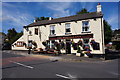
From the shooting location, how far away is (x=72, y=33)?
17.1 metres

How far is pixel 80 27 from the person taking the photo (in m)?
16.5

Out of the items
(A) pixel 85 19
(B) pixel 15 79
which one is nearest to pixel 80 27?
(A) pixel 85 19

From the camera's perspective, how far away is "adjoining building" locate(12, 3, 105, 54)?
49.1 ft

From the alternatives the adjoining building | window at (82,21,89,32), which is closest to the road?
the adjoining building

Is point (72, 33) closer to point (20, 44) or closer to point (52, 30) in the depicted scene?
point (52, 30)

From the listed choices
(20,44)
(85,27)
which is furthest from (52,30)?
(20,44)

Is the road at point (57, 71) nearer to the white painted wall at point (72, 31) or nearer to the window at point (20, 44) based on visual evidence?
the white painted wall at point (72, 31)

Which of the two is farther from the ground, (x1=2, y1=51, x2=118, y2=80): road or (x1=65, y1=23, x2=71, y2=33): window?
(x1=65, y1=23, x2=71, y2=33): window

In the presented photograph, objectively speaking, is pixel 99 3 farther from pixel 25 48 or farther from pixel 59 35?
pixel 25 48

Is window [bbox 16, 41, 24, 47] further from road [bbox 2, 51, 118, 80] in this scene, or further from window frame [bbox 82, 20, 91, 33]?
road [bbox 2, 51, 118, 80]

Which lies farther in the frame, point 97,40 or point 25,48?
point 25,48

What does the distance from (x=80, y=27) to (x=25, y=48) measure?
1352 centimetres

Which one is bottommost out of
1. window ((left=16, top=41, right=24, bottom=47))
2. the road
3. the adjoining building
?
the road

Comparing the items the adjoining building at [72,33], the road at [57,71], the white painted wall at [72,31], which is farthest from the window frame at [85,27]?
the road at [57,71]
